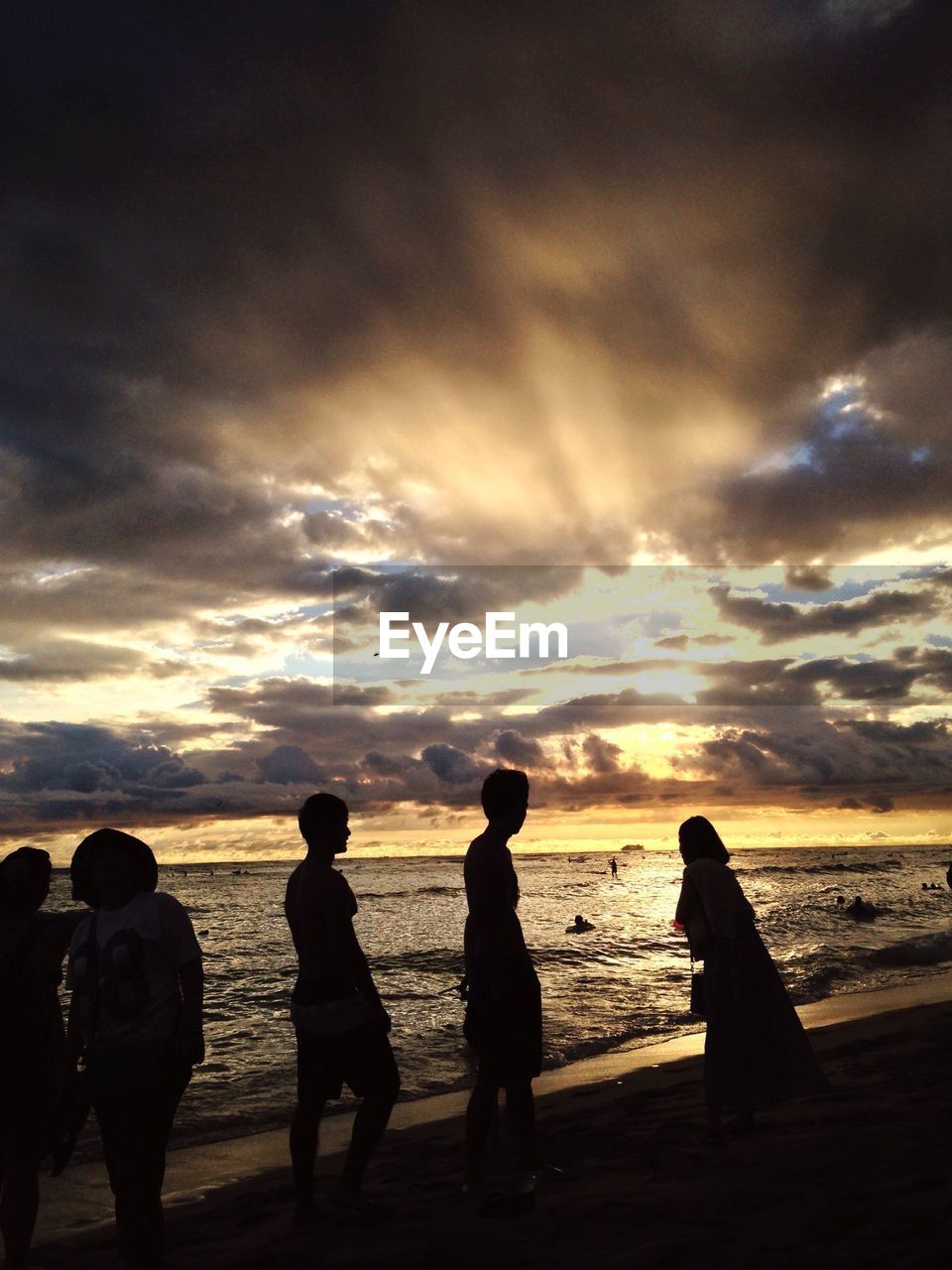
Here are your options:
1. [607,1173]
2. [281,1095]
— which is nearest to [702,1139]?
[607,1173]

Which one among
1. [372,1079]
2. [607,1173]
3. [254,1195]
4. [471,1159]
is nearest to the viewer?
[372,1079]

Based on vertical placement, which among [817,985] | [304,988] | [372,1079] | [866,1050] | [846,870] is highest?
[304,988]

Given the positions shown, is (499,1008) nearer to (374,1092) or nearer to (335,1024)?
(374,1092)

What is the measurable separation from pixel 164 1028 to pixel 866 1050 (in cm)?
914

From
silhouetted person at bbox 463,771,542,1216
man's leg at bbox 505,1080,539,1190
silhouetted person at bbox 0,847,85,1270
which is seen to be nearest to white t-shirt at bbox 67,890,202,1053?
silhouetted person at bbox 0,847,85,1270

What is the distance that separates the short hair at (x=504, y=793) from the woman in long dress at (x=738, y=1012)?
5.06 feet

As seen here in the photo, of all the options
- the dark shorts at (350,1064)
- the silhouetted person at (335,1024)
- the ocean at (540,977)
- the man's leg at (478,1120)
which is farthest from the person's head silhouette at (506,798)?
the ocean at (540,977)

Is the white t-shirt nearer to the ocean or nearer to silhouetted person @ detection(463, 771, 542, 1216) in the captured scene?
silhouetted person @ detection(463, 771, 542, 1216)

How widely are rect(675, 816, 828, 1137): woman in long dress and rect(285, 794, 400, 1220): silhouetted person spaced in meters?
2.43

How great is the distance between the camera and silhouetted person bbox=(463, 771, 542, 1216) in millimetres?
5082

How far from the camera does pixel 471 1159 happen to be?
5352mm

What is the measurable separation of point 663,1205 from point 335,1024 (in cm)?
197

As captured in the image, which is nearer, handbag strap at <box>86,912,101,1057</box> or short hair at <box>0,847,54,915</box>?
handbag strap at <box>86,912,101,1057</box>

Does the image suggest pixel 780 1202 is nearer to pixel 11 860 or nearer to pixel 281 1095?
pixel 11 860
